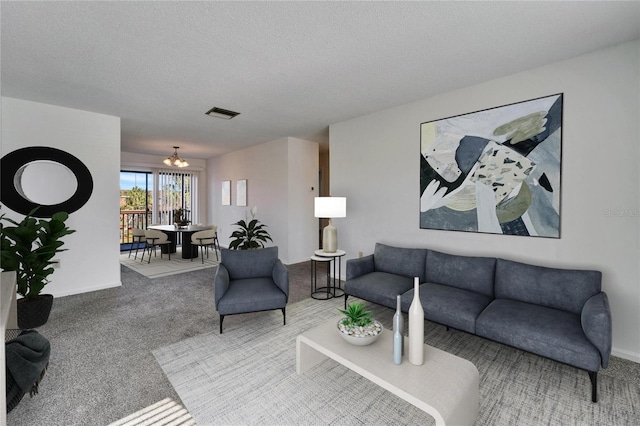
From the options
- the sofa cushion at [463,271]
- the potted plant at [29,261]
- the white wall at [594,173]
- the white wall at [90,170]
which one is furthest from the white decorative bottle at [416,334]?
the white wall at [90,170]

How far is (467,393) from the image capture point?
153cm

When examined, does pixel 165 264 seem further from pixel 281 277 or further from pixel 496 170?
pixel 496 170

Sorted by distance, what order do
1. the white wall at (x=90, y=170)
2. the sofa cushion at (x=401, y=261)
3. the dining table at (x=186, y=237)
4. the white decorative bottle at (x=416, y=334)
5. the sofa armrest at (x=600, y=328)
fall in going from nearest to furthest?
the white decorative bottle at (x=416, y=334) < the sofa armrest at (x=600, y=328) < the sofa cushion at (x=401, y=261) < the white wall at (x=90, y=170) < the dining table at (x=186, y=237)

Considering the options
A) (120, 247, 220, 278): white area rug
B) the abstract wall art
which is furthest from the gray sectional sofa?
(120, 247, 220, 278): white area rug

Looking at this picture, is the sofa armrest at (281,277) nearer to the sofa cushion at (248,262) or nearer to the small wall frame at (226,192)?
the sofa cushion at (248,262)

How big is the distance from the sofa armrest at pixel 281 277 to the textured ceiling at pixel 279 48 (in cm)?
207

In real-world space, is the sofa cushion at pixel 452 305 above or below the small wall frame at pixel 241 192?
below

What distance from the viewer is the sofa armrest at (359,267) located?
3385mm

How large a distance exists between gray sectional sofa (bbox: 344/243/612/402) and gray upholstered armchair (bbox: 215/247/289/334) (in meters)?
0.84

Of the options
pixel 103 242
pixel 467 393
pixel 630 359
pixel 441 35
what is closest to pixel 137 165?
pixel 103 242

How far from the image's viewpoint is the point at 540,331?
2.05m

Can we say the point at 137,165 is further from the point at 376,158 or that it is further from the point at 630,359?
the point at 630,359

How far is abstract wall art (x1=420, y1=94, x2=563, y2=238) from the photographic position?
2.75 meters

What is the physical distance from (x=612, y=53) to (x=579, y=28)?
1.90ft
